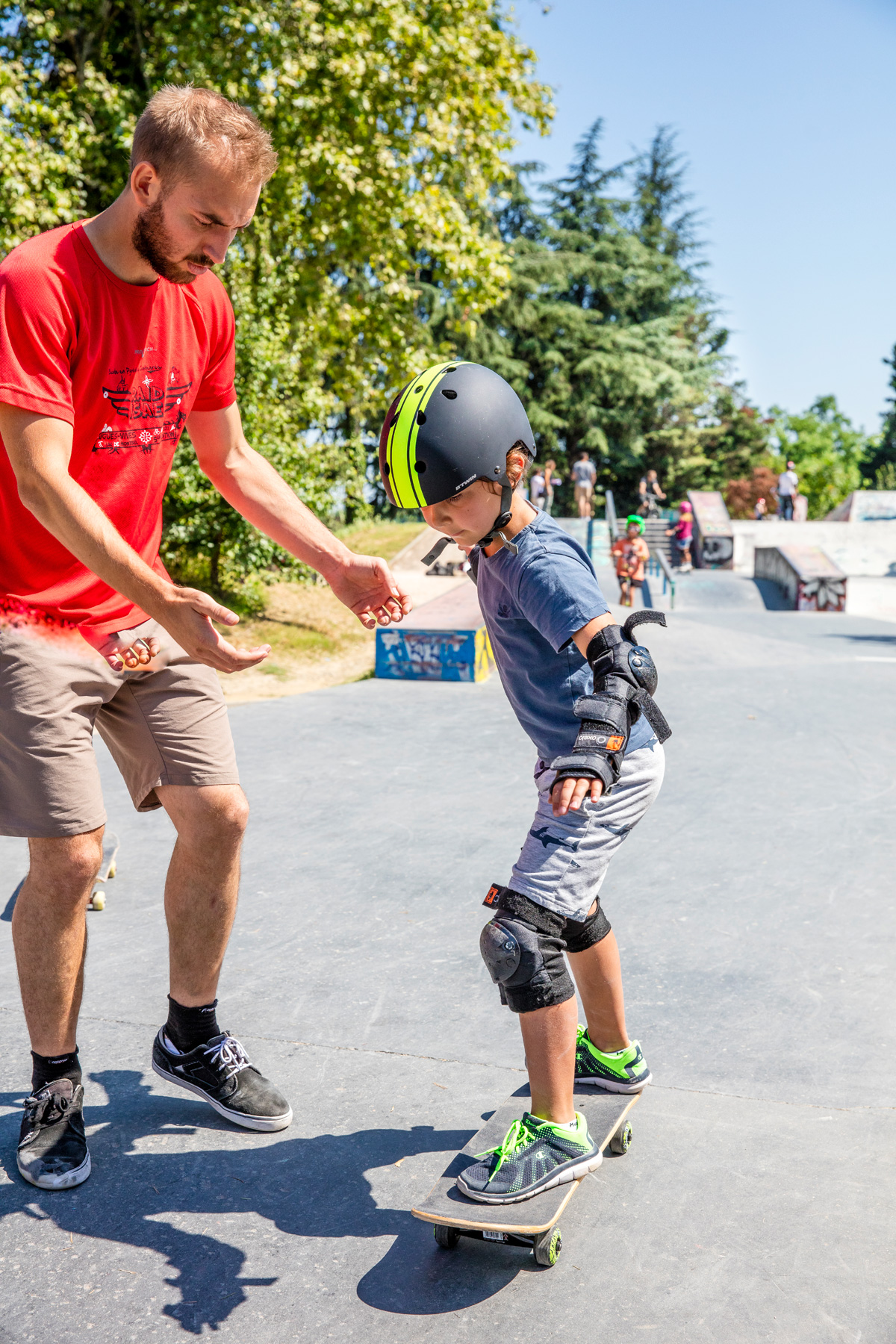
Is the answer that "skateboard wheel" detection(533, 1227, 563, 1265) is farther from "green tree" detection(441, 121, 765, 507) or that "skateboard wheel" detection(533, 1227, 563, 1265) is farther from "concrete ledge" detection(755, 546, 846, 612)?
"green tree" detection(441, 121, 765, 507)

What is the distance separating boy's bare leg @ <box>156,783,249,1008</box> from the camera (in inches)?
93.9

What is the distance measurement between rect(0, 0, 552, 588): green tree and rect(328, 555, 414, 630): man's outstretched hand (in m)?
11.6

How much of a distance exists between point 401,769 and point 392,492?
367cm

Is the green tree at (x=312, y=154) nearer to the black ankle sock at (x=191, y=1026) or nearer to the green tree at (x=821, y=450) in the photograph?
the black ankle sock at (x=191, y=1026)

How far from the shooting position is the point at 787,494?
93.2 ft

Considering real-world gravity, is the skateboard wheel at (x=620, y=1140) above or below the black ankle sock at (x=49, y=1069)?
below

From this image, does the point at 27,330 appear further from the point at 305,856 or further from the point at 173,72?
the point at 173,72

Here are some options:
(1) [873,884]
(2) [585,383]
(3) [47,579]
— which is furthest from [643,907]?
(2) [585,383]

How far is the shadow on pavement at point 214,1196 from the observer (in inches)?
74.0

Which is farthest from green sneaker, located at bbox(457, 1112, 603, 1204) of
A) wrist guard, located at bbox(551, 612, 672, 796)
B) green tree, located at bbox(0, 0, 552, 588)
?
green tree, located at bbox(0, 0, 552, 588)

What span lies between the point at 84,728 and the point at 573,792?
1.10 m

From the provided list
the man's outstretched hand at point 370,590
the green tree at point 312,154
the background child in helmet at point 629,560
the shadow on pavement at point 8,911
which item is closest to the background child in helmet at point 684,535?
the background child in helmet at point 629,560

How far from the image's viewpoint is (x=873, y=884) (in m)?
4.07

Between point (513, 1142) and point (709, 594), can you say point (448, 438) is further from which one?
point (709, 594)
